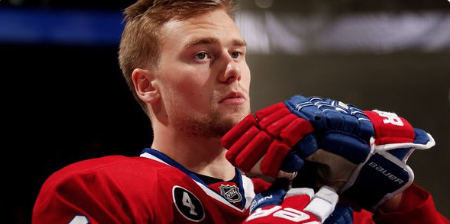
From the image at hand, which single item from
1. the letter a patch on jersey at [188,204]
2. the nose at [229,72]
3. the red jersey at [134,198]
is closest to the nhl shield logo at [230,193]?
the red jersey at [134,198]

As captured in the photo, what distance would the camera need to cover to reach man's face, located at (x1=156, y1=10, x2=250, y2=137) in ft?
4.06

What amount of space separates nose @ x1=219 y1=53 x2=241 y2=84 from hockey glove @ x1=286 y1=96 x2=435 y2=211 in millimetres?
268

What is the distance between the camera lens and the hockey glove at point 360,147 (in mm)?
920

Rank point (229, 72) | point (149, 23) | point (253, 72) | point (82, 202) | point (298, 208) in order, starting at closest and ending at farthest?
point (298, 208), point (82, 202), point (229, 72), point (149, 23), point (253, 72)

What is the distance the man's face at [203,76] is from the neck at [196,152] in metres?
0.03

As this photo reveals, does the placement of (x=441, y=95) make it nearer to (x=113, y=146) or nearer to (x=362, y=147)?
(x=362, y=147)

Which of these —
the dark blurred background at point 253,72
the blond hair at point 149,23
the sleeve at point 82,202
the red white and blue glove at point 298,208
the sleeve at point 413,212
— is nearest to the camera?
the red white and blue glove at point 298,208

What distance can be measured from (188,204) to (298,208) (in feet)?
1.02

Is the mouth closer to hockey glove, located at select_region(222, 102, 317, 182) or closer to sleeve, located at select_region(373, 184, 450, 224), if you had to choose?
hockey glove, located at select_region(222, 102, 317, 182)

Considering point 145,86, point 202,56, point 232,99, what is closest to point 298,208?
point 232,99

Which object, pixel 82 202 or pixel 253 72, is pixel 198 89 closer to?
pixel 82 202

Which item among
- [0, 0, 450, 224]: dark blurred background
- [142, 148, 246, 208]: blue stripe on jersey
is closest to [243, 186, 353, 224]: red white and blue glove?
[142, 148, 246, 208]: blue stripe on jersey

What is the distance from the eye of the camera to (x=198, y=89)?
1244 mm

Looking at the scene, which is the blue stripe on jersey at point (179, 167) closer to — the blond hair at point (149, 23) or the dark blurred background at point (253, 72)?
the blond hair at point (149, 23)
